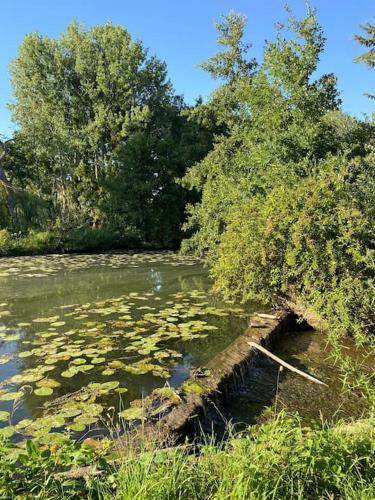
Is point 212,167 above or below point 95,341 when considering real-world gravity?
above

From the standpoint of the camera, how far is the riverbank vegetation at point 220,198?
7.41ft

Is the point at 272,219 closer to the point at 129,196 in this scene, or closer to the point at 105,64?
the point at 129,196

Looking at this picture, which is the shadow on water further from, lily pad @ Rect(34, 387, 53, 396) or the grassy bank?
lily pad @ Rect(34, 387, 53, 396)

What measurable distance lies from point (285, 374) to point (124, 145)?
1910 cm

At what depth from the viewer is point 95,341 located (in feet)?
20.4

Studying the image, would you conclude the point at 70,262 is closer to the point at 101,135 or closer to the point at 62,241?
the point at 62,241

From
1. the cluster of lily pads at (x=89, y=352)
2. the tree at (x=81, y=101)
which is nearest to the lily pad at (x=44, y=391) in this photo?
the cluster of lily pads at (x=89, y=352)

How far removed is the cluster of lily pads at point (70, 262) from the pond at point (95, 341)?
1206 millimetres

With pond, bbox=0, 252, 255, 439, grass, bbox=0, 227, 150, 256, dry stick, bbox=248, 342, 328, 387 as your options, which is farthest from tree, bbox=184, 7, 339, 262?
grass, bbox=0, 227, 150, 256

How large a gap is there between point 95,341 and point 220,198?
682 cm

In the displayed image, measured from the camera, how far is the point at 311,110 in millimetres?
10039

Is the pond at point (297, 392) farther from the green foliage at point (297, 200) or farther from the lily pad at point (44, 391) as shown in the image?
the lily pad at point (44, 391)

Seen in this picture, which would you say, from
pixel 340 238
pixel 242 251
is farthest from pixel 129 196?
pixel 340 238

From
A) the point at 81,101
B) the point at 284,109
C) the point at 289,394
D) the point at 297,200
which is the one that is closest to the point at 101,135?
the point at 81,101
